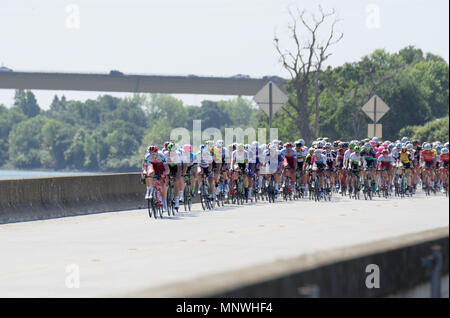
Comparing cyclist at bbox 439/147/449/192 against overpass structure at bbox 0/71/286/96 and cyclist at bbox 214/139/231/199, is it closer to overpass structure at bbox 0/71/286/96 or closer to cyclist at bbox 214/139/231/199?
cyclist at bbox 214/139/231/199

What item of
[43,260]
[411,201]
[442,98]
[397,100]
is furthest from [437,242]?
[442,98]

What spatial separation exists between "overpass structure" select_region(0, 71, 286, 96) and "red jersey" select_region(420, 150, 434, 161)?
180 feet

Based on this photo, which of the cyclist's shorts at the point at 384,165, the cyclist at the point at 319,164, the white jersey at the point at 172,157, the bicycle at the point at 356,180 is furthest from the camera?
the cyclist's shorts at the point at 384,165

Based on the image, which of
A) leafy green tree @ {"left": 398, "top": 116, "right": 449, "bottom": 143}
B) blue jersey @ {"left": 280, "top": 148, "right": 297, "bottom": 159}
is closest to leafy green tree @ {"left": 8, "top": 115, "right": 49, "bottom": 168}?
leafy green tree @ {"left": 398, "top": 116, "right": 449, "bottom": 143}

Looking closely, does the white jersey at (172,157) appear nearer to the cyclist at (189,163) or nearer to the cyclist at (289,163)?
the cyclist at (189,163)

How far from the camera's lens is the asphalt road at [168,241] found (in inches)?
487

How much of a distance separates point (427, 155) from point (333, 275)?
30832 mm

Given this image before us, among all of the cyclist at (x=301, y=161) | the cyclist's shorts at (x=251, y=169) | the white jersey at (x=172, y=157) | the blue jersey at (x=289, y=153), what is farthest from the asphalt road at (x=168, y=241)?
the cyclist at (x=301, y=161)

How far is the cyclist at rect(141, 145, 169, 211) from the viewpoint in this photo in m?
24.4

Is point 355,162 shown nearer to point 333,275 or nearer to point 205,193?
point 205,193

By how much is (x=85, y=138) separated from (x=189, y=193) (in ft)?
437

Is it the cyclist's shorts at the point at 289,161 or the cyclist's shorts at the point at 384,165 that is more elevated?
the cyclist's shorts at the point at 289,161

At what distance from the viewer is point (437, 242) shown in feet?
28.6

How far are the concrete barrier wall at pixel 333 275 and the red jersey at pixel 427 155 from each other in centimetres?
2837
